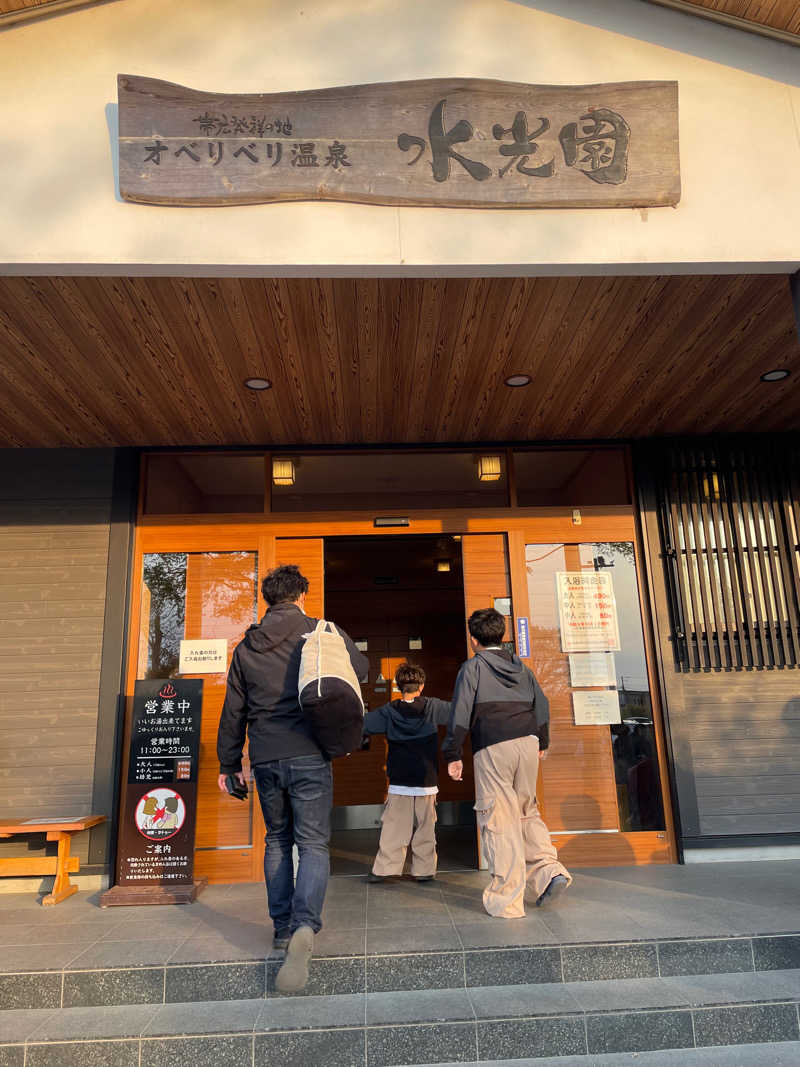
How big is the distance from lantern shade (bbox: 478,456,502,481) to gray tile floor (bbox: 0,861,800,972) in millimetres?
2527

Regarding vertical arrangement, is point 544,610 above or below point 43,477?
below

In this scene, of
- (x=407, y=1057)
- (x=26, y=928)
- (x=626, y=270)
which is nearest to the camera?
(x=407, y=1057)

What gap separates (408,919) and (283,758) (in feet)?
3.82

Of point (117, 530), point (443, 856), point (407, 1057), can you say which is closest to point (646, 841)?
point (443, 856)

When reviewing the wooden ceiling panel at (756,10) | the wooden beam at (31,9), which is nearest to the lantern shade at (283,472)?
the wooden beam at (31,9)

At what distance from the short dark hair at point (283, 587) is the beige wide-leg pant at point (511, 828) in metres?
1.27

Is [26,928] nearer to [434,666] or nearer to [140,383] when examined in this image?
[140,383]

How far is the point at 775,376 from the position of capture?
4.17 metres

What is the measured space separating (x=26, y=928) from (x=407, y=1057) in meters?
2.07

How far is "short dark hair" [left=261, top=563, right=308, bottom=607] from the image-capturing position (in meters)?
3.16

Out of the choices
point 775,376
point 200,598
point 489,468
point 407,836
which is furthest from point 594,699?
point 200,598

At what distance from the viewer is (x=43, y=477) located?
16.1ft

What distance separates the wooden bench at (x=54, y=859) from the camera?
4.05 meters

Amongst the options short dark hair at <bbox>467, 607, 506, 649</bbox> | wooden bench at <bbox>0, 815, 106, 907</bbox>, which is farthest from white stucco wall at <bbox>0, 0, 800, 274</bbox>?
wooden bench at <bbox>0, 815, 106, 907</bbox>
